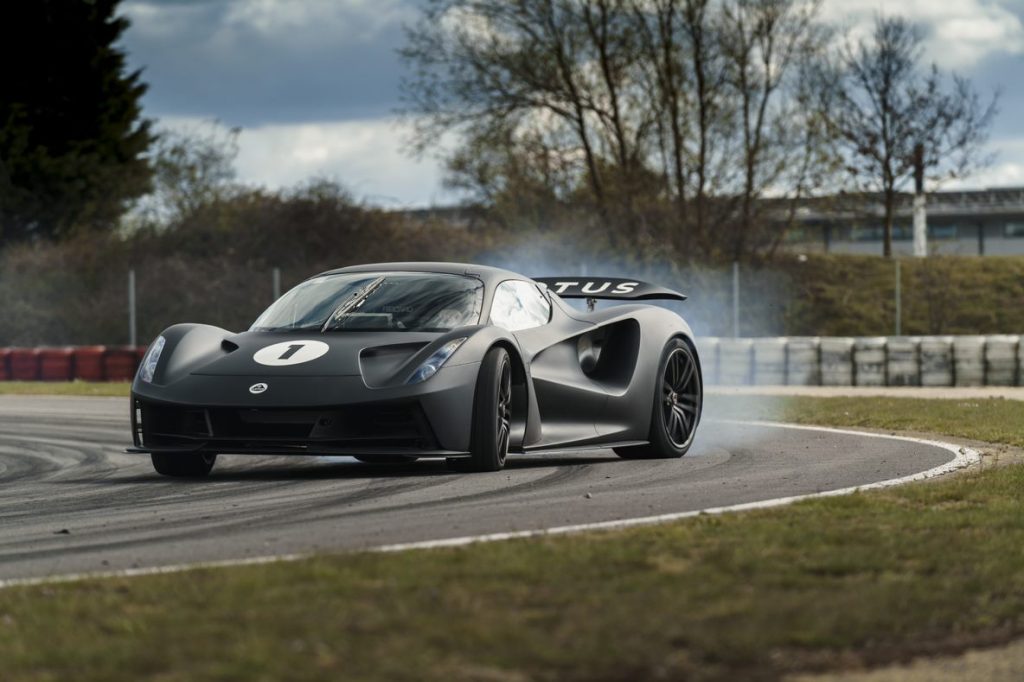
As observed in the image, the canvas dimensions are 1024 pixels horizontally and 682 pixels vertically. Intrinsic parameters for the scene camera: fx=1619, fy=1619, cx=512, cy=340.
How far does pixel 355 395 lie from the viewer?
9.08 m

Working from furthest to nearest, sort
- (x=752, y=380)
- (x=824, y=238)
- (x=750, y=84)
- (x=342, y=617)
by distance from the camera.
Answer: (x=824, y=238) < (x=750, y=84) < (x=752, y=380) < (x=342, y=617)

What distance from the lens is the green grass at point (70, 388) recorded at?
23406 mm

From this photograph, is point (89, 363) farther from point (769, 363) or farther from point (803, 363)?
point (803, 363)

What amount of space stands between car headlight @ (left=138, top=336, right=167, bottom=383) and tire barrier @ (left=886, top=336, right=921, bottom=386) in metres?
14.8

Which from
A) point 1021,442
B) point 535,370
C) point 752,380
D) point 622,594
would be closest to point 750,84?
point 752,380

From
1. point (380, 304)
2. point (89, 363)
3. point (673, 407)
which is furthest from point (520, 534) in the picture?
point (89, 363)

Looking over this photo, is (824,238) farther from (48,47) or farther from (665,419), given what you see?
(665,419)

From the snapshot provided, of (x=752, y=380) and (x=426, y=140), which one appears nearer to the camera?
(x=752, y=380)

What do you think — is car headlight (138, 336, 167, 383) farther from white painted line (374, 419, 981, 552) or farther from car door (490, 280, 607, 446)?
white painted line (374, 419, 981, 552)

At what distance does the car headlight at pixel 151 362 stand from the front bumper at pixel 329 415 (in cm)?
40

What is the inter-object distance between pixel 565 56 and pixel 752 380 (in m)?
10.5

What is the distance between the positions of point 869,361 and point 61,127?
30037mm

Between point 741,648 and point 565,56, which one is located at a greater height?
point 565,56

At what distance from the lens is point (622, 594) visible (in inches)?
205
